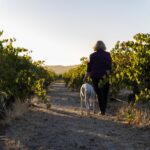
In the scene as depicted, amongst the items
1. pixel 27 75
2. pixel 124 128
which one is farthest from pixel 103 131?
pixel 27 75

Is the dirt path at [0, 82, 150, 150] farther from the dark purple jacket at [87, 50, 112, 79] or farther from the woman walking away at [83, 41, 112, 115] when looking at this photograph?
the dark purple jacket at [87, 50, 112, 79]

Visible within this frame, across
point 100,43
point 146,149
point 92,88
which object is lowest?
point 146,149

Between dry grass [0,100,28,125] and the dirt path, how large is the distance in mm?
137

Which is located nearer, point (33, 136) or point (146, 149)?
point (146, 149)

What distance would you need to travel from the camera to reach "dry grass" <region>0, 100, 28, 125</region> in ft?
31.7

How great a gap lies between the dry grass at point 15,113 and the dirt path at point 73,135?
0.14 metres

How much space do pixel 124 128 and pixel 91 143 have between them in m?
1.82

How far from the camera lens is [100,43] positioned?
37.4ft

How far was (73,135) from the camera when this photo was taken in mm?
7949

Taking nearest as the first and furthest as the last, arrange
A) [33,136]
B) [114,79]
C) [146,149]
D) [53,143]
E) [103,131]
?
1. [146,149]
2. [53,143]
3. [33,136]
4. [103,131]
5. [114,79]

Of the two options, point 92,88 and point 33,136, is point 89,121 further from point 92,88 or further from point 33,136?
point 33,136

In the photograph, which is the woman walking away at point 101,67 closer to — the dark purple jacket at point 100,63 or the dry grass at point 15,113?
the dark purple jacket at point 100,63

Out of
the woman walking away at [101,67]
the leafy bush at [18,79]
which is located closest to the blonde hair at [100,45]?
the woman walking away at [101,67]

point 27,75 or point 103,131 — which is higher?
point 27,75
